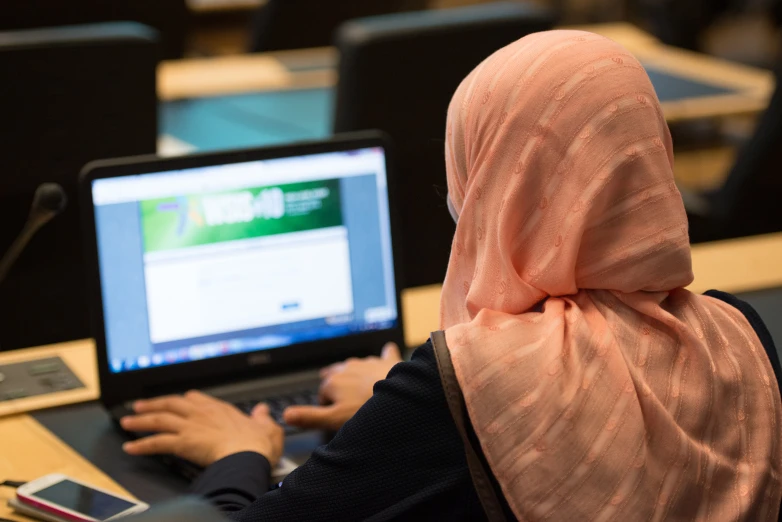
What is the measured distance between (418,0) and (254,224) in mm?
2514

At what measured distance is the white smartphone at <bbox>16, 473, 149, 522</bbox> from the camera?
4.02 feet

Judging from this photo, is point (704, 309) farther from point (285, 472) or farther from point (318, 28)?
point (318, 28)

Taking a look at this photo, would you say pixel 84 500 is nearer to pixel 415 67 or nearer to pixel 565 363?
pixel 565 363

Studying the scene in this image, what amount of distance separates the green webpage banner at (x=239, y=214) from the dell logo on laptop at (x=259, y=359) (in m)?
0.16

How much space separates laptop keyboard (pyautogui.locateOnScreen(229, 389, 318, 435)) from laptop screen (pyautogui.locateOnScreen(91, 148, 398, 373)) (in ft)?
0.22

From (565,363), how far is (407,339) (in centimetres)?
75

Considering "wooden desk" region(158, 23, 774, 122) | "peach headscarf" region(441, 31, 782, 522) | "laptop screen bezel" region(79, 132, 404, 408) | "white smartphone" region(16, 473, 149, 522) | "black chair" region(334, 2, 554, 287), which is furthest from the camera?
"wooden desk" region(158, 23, 774, 122)

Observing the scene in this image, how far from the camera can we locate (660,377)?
3.39 feet

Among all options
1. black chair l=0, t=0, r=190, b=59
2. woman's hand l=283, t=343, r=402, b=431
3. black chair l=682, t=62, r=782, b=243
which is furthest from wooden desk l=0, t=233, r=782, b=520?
black chair l=0, t=0, r=190, b=59

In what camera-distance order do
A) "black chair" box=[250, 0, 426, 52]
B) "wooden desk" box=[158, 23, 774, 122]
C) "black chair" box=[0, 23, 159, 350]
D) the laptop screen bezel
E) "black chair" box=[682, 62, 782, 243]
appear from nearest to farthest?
the laptop screen bezel → "black chair" box=[0, 23, 159, 350] → "black chair" box=[682, 62, 782, 243] → "wooden desk" box=[158, 23, 774, 122] → "black chair" box=[250, 0, 426, 52]

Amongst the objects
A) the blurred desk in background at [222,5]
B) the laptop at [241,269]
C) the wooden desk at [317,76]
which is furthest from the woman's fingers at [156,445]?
the blurred desk in background at [222,5]

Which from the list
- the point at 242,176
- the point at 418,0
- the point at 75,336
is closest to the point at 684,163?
the point at 418,0

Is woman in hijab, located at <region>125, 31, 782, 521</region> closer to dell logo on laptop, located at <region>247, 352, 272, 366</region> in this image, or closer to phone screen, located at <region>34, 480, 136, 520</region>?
phone screen, located at <region>34, 480, 136, 520</region>

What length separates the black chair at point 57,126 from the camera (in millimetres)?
1917
